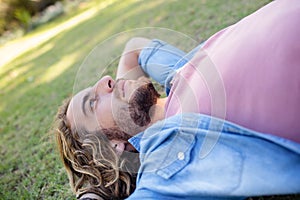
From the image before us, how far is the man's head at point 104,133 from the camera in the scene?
6.14ft

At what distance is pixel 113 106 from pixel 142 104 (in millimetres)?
156

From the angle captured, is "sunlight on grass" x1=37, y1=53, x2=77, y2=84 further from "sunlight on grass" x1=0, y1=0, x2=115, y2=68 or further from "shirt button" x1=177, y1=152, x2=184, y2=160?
"shirt button" x1=177, y1=152, x2=184, y2=160

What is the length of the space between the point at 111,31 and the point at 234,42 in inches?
164

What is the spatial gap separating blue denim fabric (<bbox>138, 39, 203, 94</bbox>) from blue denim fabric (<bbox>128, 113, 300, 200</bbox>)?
845 mm

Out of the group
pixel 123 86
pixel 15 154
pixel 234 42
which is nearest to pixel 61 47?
pixel 15 154

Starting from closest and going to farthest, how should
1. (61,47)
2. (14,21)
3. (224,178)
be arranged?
1. (224,178)
2. (61,47)
3. (14,21)

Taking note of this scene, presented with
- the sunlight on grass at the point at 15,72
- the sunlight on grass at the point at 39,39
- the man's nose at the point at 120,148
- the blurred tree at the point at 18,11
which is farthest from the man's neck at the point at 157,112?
the blurred tree at the point at 18,11

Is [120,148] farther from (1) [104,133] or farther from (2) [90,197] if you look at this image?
(2) [90,197]

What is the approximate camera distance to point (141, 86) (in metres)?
1.99

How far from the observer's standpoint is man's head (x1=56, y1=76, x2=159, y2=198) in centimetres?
187

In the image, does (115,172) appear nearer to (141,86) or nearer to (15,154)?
(141,86)

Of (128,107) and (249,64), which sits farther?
(128,107)

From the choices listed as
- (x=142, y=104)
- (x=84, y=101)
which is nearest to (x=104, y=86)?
(x=84, y=101)

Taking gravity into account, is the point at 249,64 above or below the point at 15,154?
above
